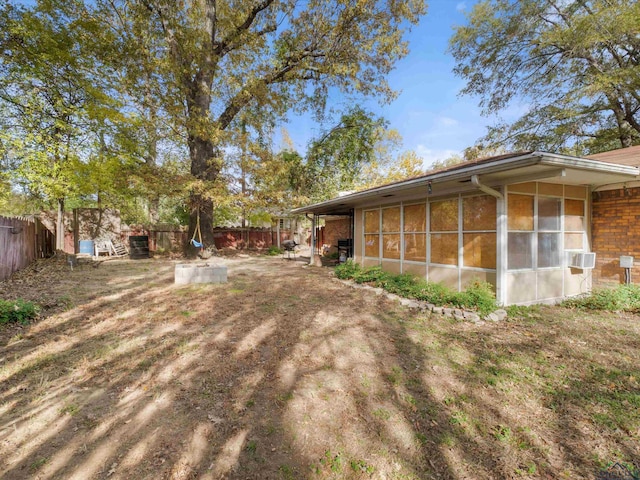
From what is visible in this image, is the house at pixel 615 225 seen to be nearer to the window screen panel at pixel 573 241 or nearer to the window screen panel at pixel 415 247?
the window screen panel at pixel 573 241

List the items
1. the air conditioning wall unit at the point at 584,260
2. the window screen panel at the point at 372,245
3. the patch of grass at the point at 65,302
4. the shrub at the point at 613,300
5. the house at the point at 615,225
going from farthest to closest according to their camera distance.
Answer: the window screen panel at the point at 372,245
the air conditioning wall unit at the point at 584,260
the house at the point at 615,225
the shrub at the point at 613,300
the patch of grass at the point at 65,302

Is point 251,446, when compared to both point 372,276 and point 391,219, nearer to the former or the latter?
point 372,276

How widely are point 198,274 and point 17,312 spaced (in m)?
3.62

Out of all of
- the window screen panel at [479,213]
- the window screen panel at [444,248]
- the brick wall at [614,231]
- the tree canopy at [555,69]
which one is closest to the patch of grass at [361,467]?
the window screen panel at [479,213]

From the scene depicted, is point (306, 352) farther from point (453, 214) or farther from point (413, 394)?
point (453, 214)

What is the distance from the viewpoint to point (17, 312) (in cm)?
439

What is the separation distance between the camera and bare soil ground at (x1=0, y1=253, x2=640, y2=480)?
201 cm

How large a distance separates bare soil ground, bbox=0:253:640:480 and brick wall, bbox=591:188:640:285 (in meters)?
1.56

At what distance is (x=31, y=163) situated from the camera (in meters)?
9.12

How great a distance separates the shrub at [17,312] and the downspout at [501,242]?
7937 mm

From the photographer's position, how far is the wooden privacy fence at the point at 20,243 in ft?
23.7

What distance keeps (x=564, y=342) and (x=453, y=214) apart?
3.21m

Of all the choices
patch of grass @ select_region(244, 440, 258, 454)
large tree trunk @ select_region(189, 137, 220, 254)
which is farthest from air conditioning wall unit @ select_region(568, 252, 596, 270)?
large tree trunk @ select_region(189, 137, 220, 254)

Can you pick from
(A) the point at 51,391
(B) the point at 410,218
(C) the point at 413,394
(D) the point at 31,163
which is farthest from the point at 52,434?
(D) the point at 31,163
